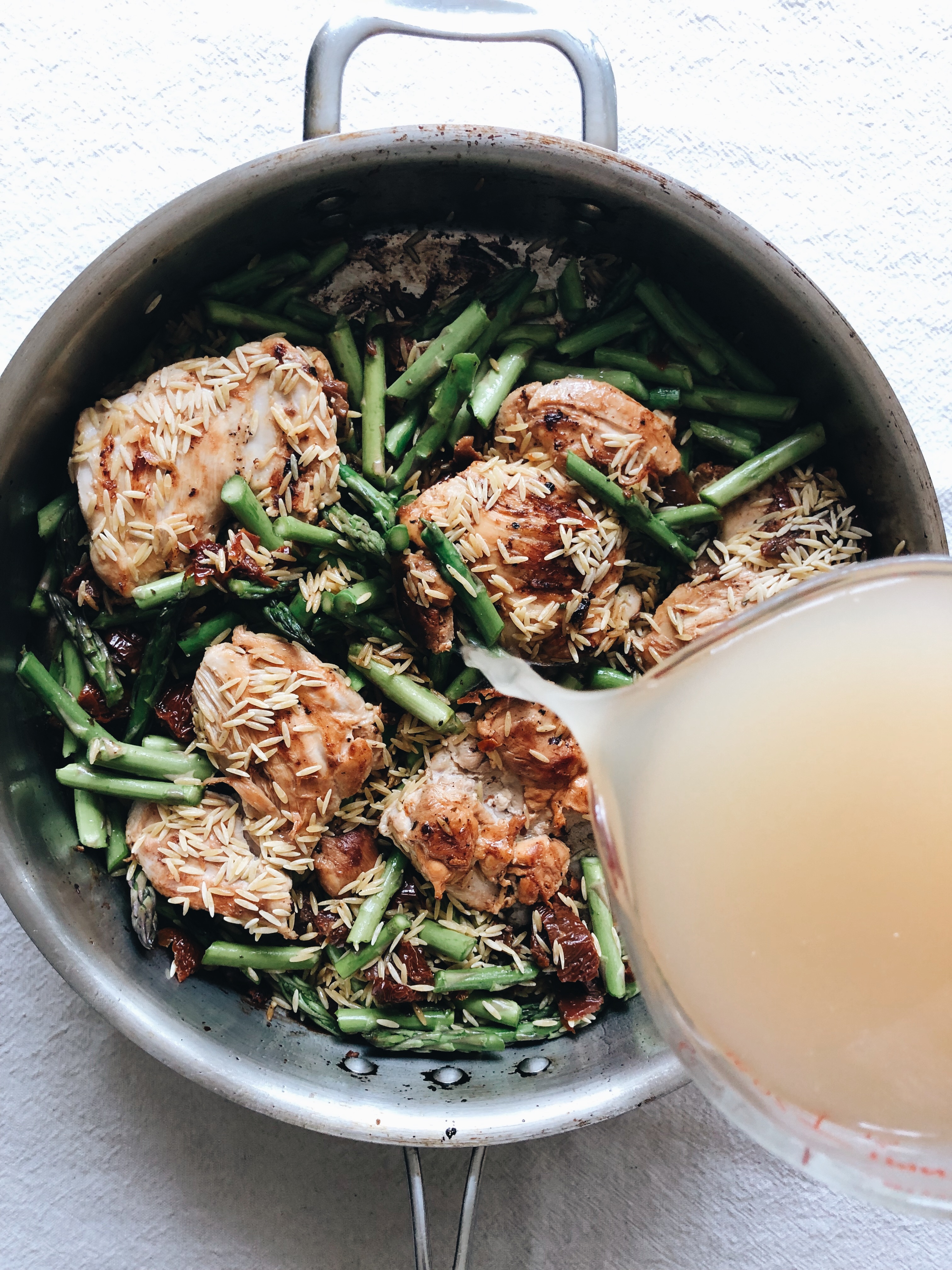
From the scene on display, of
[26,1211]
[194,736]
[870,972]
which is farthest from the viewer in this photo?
[26,1211]

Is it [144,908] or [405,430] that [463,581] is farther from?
[144,908]

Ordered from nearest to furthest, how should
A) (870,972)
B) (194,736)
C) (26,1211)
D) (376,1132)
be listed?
1. (870,972)
2. (376,1132)
3. (194,736)
4. (26,1211)

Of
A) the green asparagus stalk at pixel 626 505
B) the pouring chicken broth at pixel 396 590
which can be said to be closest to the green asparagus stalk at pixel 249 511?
the pouring chicken broth at pixel 396 590

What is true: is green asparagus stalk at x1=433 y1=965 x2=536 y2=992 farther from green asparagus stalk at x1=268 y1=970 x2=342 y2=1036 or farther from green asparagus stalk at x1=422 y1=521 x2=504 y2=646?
green asparagus stalk at x1=422 y1=521 x2=504 y2=646

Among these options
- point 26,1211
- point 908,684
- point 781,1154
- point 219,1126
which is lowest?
A: point 26,1211

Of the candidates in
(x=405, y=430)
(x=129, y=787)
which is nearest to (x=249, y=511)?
(x=405, y=430)

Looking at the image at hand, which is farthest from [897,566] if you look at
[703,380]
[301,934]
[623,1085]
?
[301,934]

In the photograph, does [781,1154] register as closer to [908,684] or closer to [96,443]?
[908,684]
